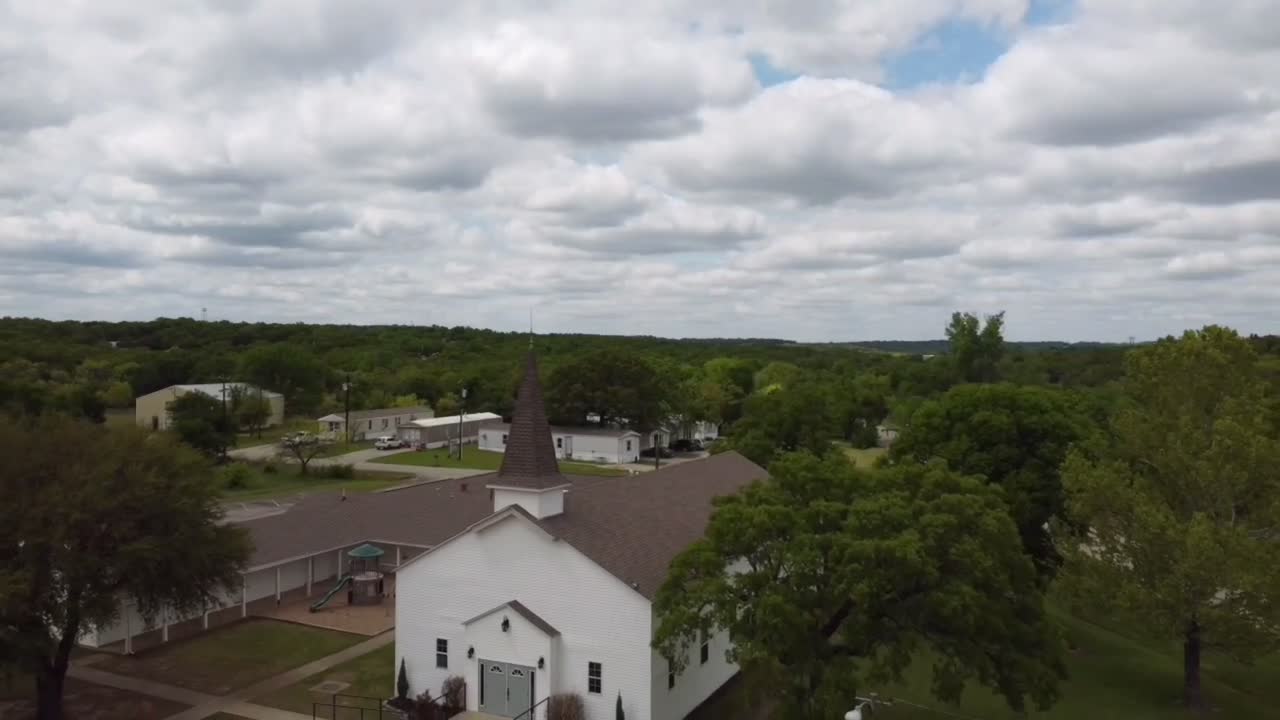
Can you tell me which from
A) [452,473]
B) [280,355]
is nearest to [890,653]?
[452,473]

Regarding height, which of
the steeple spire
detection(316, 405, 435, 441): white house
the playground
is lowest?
the playground

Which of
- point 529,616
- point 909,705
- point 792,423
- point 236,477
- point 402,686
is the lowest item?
point 909,705

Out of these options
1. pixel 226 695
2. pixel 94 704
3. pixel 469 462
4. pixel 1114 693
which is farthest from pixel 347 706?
pixel 469 462

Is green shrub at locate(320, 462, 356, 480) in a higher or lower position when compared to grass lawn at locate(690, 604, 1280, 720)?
higher

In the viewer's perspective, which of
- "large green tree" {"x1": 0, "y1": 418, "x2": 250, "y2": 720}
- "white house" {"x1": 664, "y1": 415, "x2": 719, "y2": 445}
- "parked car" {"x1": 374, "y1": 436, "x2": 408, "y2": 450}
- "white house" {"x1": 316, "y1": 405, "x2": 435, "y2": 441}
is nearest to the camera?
"large green tree" {"x1": 0, "y1": 418, "x2": 250, "y2": 720}

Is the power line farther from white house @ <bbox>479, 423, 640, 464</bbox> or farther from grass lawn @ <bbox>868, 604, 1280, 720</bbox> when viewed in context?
white house @ <bbox>479, 423, 640, 464</bbox>

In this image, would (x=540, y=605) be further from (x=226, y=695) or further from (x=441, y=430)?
(x=441, y=430)

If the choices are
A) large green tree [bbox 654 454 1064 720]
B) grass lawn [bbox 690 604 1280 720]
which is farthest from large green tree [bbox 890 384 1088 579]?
large green tree [bbox 654 454 1064 720]
